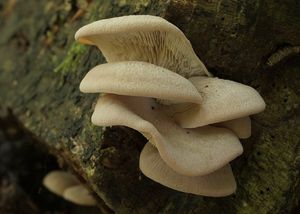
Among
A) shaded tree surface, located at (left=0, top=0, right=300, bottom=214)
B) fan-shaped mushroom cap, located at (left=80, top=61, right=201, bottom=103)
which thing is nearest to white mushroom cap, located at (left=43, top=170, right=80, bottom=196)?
shaded tree surface, located at (left=0, top=0, right=300, bottom=214)

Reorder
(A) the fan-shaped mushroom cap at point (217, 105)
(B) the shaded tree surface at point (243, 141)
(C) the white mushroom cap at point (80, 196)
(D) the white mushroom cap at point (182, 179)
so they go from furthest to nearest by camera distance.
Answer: (C) the white mushroom cap at point (80, 196)
(B) the shaded tree surface at point (243, 141)
(D) the white mushroom cap at point (182, 179)
(A) the fan-shaped mushroom cap at point (217, 105)

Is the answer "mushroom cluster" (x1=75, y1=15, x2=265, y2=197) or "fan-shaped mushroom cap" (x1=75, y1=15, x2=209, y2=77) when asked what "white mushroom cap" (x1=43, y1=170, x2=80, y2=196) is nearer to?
"mushroom cluster" (x1=75, y1=15, x2=265, y2=197)

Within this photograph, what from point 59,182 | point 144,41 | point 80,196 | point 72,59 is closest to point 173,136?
point 144,41

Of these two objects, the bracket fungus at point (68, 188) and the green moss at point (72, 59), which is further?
the bracket fungus at point (68, 188)

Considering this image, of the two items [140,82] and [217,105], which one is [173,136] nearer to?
[217,105]

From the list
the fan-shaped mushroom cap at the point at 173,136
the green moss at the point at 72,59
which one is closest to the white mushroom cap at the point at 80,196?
the green moss at the point at 72,59

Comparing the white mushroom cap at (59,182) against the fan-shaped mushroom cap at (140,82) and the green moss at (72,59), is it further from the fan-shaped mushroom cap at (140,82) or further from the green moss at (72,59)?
the fan-shaped mushroom cap at (140,82)
